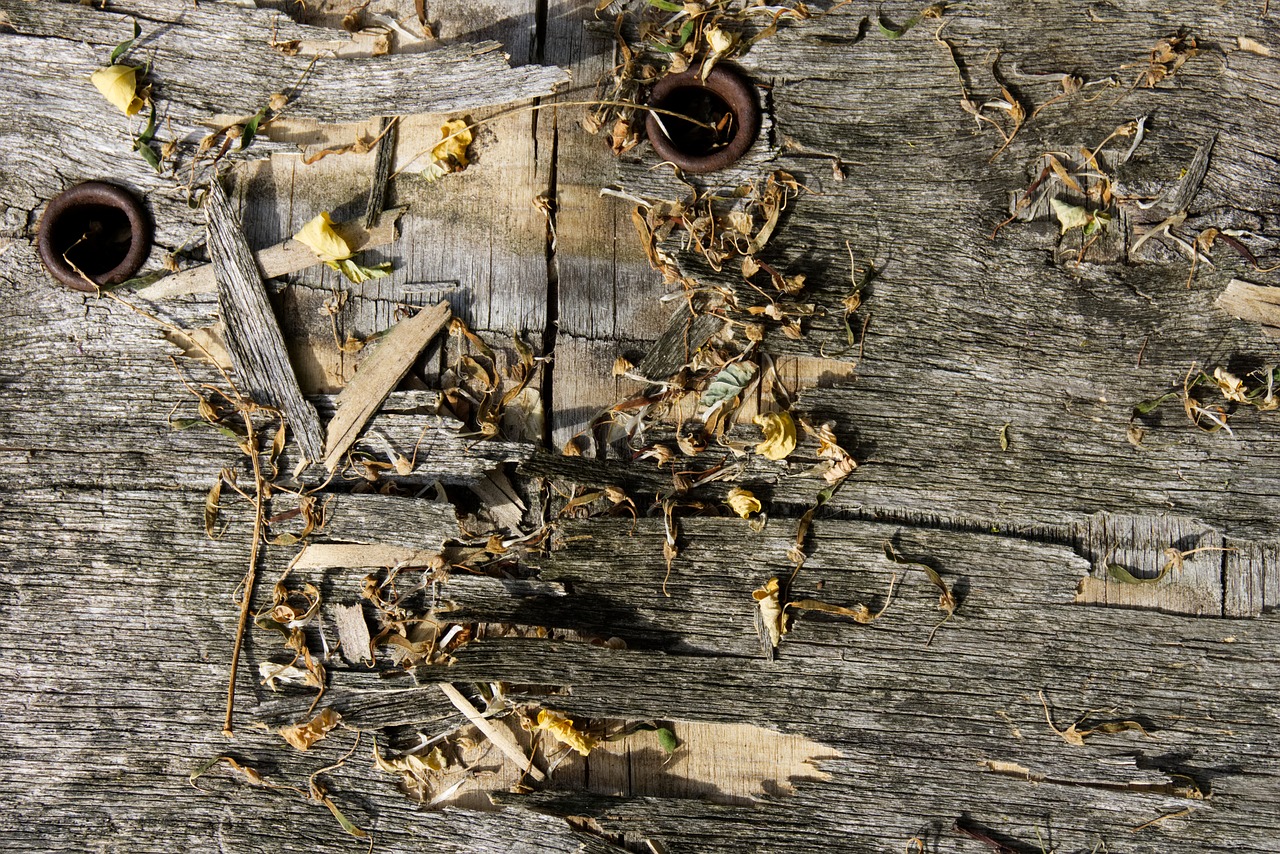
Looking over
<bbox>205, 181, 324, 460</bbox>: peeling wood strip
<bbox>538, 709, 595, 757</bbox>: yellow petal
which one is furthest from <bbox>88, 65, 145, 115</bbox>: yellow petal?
<bbox>538, 709, 595, 757</bbox>: yellow petal

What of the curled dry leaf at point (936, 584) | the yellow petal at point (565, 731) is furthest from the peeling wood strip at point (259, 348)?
the curled dry leaf at point (936, 584)

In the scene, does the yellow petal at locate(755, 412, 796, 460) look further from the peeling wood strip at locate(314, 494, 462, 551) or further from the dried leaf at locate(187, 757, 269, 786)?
the dried leaf at locate(187, 757, 269, 786)

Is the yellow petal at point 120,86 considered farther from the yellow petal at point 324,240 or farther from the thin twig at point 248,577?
the thin twig at point 248,577

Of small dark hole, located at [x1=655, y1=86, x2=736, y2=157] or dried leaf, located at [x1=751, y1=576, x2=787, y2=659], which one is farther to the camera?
small dark hole, located at [x1=655, y1=86, x2=736, y2=157]

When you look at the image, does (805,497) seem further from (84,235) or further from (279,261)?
(84,235)

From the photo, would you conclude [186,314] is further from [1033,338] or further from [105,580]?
[1033,338]
